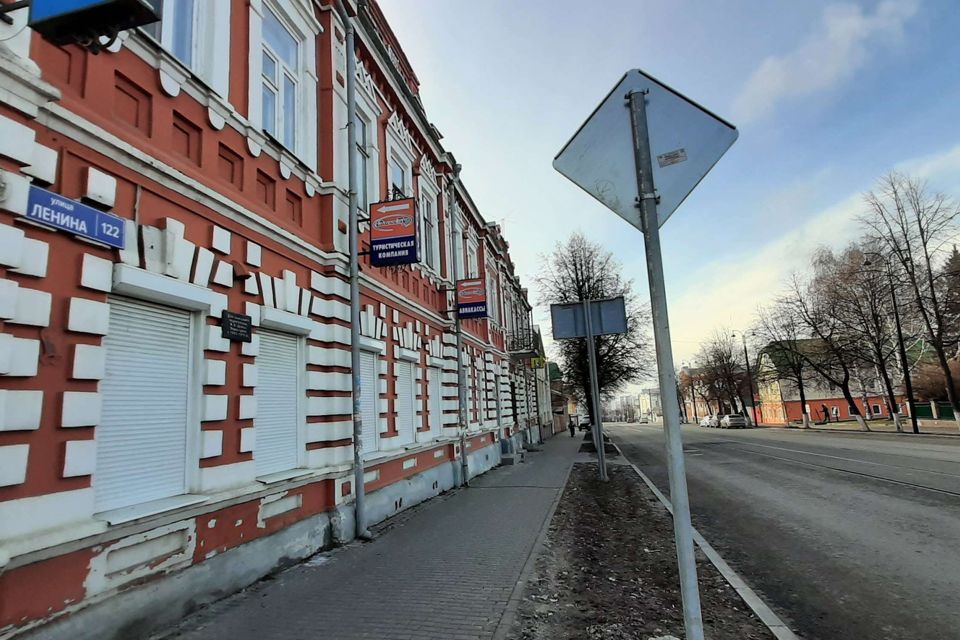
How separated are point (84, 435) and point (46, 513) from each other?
0.60 meters

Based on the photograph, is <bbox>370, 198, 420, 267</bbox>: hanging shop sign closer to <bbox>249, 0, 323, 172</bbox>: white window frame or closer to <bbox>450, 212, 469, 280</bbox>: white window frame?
<bbox>249, 0, 323, 172</bbox>: white window frame

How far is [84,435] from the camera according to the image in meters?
4.17

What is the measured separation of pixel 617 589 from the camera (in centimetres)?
534

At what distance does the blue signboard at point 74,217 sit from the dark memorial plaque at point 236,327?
1469 millimetres

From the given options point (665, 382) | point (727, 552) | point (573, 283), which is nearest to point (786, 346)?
point (573, 283)

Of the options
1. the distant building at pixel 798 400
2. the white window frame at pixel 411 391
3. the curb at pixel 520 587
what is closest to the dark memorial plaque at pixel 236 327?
the curb at pixel 520 587

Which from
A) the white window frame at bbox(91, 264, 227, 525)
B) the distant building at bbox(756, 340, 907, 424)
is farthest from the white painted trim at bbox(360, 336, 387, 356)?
the distant building at bbox(756, 340, 907, 424)

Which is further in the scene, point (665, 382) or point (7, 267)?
point (7, 267)

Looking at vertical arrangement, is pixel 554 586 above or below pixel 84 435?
below

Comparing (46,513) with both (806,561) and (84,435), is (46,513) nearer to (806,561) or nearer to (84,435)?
(84,435)

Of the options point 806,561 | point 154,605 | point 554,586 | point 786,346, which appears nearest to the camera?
point 154,605

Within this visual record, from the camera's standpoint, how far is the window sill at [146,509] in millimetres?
4316

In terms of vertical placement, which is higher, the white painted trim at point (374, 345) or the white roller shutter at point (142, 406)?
the white painted trim at point (374, 345)

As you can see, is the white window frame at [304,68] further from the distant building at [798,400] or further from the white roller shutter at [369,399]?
the distant building at [798,400]
